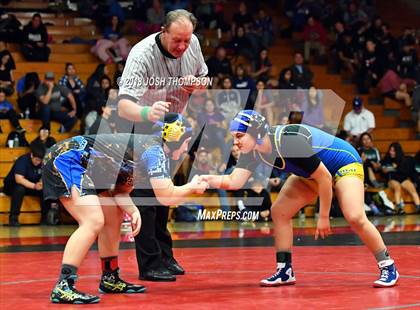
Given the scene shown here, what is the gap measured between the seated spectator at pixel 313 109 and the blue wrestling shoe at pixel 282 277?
29.4 feet

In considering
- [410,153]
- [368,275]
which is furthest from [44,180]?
[410,153]

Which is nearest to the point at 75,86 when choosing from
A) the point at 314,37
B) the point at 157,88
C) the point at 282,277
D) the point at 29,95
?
the point at 29,95

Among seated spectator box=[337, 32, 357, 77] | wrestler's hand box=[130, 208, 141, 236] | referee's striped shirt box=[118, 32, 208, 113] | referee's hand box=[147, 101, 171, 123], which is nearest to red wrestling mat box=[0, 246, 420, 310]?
wrestler's hand box=[130, 208, 141, 236]

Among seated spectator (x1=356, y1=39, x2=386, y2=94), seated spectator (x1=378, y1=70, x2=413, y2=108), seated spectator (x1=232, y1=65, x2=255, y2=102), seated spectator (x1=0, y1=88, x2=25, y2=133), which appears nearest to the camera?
seated spectator (x1=0, y1=88, x2=25, y2=133)

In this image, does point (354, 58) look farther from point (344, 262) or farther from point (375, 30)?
point (344, 262)

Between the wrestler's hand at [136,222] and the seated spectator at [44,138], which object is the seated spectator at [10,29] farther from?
the wrestler's hand at [136,222]

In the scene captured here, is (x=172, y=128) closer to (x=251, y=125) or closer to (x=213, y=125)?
(x=251, y=125)

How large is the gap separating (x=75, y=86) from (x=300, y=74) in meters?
4.54

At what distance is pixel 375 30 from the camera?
21.3 meters

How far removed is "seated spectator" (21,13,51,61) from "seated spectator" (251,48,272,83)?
416cm

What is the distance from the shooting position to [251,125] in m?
7.51

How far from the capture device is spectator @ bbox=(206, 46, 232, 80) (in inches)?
711

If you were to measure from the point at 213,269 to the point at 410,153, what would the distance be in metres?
10.3

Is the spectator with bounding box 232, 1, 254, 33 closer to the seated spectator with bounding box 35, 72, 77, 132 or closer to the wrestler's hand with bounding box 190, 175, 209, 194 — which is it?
the seated spectator with bounding box 35, 72, 77, 132
